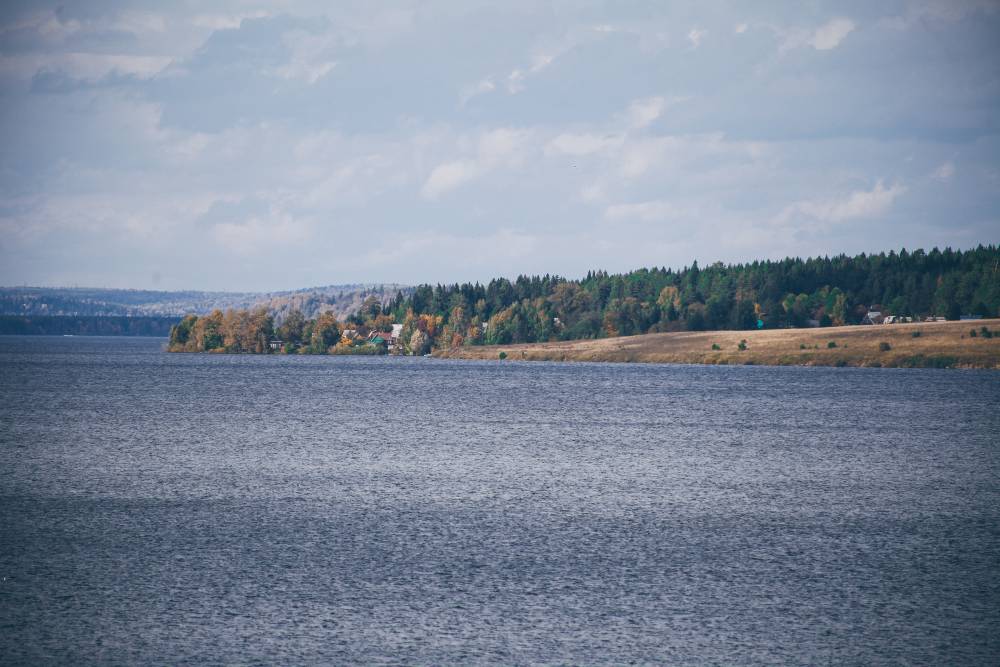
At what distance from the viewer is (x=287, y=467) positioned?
47.1 metres

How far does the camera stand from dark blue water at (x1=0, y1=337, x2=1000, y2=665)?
19.8 m

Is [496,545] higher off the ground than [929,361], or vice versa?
[929,361]

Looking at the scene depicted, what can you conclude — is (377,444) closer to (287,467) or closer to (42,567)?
(287,467)

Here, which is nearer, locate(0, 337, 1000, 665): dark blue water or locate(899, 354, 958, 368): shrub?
locate(0, 337, 1000, 665): dark blue water

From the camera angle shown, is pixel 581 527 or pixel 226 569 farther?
pixel 581 527

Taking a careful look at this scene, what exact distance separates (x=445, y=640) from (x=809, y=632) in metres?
7.17

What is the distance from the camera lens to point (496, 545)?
2867 cm

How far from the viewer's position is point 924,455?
5431 centimetres

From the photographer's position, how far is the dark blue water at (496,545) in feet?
64.8

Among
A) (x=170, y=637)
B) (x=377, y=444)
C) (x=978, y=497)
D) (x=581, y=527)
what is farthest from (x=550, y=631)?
(x=377, y=444)

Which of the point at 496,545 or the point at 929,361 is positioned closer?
the point at 496,545

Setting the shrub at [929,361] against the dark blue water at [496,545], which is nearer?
the dark blue water at [496,545]

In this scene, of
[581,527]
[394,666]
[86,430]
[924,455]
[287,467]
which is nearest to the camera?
[394,666]

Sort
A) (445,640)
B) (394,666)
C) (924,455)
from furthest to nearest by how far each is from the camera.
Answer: (924,455) < (445,640) < (394,666)
